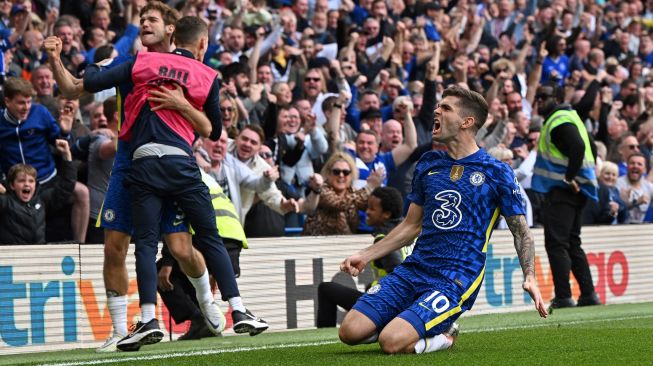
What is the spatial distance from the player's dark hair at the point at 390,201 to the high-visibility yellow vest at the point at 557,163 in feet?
9.63

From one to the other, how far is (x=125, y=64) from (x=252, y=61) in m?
8.32

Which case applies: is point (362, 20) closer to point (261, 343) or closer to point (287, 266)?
point (287, 266)

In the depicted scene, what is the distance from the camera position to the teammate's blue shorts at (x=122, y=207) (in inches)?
323

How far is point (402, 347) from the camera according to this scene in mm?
7512

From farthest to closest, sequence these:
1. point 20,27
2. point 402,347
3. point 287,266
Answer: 1. point 20,27
2. point 287,266
3. point 402,347

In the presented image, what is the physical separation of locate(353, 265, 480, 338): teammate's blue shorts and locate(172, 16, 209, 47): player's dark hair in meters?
2.01

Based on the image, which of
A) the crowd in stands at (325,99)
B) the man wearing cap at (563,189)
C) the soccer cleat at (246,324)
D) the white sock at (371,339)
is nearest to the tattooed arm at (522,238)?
the white sock at (371,339)

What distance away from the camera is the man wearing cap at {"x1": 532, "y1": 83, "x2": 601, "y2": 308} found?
12680 mm

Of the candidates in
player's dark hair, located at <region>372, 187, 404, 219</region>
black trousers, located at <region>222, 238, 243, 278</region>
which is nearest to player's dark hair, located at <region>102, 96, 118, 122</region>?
black trousers, located at <region>222, 238, 243, 278</region>

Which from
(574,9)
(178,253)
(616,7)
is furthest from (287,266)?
(616,7)

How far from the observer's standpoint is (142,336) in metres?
7.93

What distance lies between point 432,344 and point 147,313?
6.01 ft

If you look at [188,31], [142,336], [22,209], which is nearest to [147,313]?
[142,336]

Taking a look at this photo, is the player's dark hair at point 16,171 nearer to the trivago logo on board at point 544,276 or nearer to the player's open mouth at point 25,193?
the player's open mouth at point 25,193
